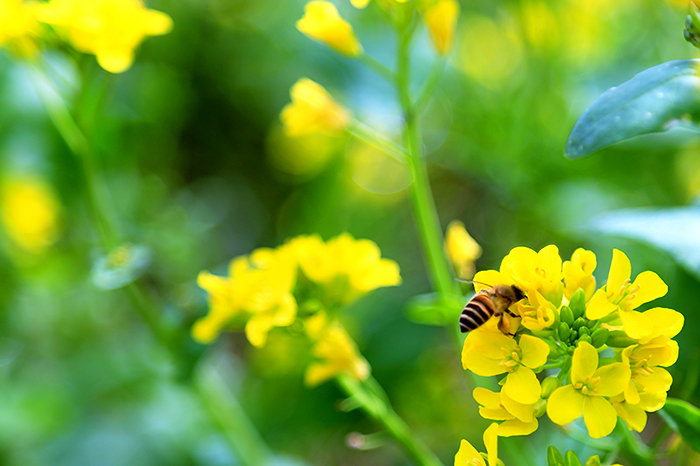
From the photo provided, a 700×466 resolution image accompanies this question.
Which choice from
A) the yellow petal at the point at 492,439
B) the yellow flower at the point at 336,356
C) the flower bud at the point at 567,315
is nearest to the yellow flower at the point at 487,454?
the yellow petal at the point at 492,439

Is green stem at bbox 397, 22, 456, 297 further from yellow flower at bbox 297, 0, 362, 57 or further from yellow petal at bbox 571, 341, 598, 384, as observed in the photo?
yellow petal at bbox 571, 341, 598, 384

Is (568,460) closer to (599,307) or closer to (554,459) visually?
(554,459)

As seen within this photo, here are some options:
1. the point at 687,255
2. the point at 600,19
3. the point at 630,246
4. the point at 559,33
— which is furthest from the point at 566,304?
the point at 600,19

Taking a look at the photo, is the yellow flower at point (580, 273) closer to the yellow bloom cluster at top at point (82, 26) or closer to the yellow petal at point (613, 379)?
the yellow petal at point (613, 379)

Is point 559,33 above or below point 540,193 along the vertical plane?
above

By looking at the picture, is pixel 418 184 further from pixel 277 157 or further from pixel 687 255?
pixel 277 157

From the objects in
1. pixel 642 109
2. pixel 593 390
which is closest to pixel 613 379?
pixel 593 390

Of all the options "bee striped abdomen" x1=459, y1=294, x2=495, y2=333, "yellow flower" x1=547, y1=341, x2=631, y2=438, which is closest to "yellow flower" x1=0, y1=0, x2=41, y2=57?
"bee striped abdomen" x1=459, y1=294, x2=495, y2=333
